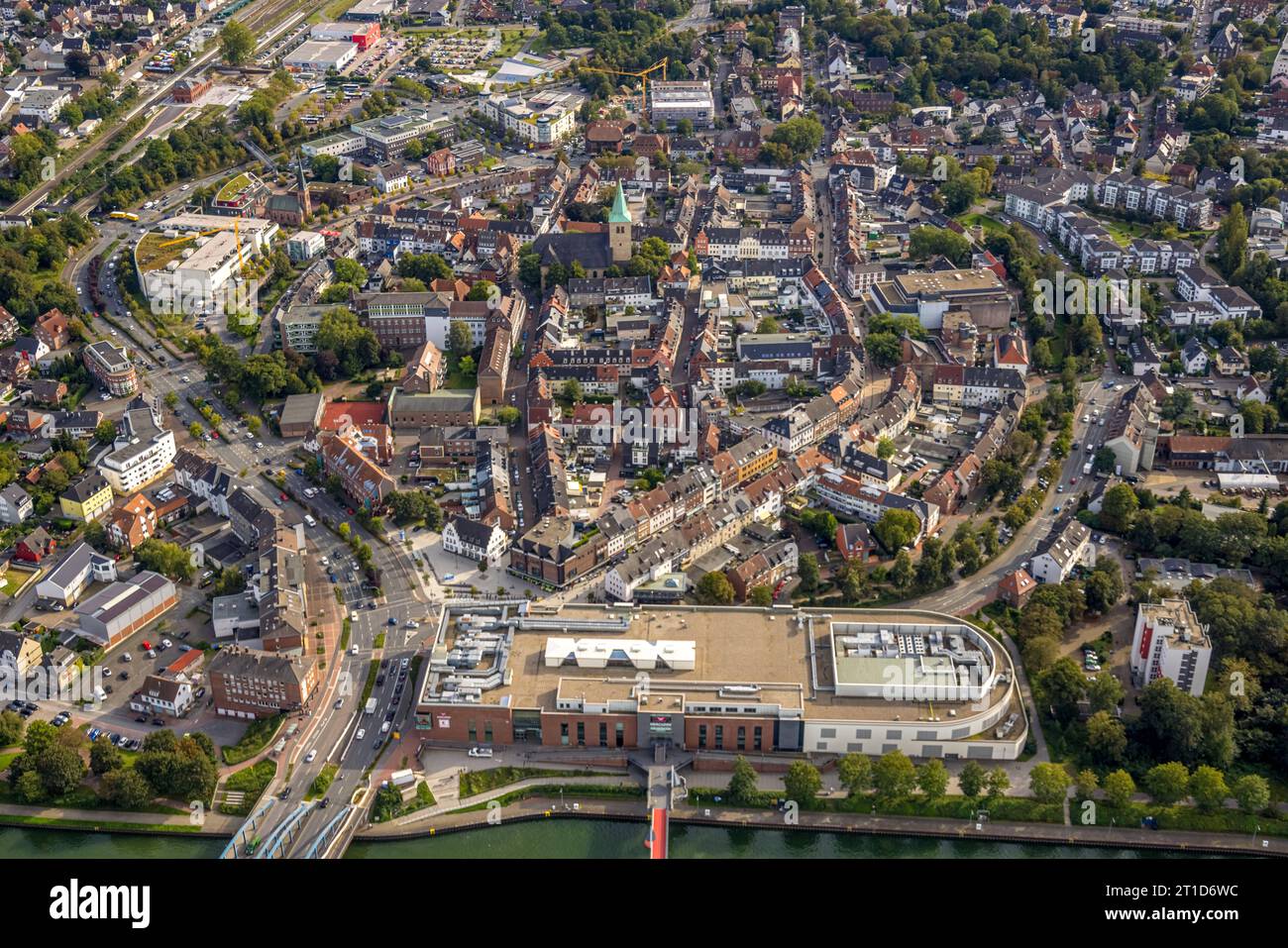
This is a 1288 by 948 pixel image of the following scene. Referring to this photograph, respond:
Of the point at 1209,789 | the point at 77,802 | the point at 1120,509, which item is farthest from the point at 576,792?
the point at 1120,509

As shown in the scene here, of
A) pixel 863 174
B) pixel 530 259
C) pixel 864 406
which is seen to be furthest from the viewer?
pixel 863 174

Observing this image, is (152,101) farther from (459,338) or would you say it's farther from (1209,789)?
(1209,789)

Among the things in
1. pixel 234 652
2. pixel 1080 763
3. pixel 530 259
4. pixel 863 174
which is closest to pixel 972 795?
pixel 1080 763

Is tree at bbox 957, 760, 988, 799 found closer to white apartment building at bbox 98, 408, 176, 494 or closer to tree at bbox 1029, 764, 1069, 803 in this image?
tree at bbox 1029, 764, 1069, 803

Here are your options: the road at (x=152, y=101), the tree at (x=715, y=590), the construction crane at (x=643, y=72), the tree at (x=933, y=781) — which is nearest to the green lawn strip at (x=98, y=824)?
the tree at (x=715, y=590)

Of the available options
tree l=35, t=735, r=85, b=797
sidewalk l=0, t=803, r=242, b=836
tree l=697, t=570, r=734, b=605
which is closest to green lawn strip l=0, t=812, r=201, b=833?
sidewalk l=0, t=803, r=242, b=836

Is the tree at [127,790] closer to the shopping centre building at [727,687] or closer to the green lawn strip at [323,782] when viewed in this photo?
the green lawn strip at [323,782]

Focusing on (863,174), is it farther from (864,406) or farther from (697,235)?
(864,406)
